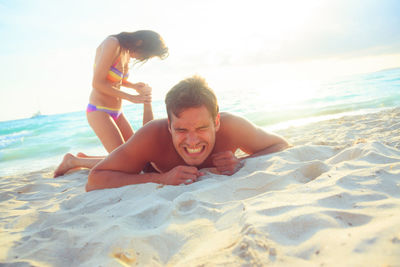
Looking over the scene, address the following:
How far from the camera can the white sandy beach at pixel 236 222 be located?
1.07 meters

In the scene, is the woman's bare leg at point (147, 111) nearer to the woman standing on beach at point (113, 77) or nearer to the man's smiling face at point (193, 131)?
the woman standing on beach at point (113, 77)

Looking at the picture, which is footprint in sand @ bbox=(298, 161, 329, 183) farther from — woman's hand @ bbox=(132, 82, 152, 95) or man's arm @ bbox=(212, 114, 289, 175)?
woman's hand @ bbox=(132, 82, 152, 95)

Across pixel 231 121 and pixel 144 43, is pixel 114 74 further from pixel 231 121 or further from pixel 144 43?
pixel 231 121

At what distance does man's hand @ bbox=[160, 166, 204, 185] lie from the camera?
241cm

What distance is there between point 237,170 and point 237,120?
0.58 meters

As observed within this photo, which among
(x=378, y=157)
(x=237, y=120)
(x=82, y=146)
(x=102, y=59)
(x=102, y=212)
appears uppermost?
(x=102, y=59)

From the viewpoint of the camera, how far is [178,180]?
241 centimetres

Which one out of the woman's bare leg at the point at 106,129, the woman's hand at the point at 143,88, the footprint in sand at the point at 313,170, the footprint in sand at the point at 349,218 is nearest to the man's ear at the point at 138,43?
the woman's hand at the point at 143,88

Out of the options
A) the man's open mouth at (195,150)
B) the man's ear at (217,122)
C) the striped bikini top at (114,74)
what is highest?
the striped bikini top at (114,74)

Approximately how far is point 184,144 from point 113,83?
225 cm

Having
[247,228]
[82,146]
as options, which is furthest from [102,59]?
[82,146]

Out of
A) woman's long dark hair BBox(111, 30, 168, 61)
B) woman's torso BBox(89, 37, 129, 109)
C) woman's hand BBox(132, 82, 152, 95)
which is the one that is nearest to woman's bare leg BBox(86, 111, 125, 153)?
woman's torso BBox(89, 37, 129, 109)

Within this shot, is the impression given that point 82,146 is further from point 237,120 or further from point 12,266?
point 12,266

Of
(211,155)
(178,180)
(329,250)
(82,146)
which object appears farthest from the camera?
(82,146)
